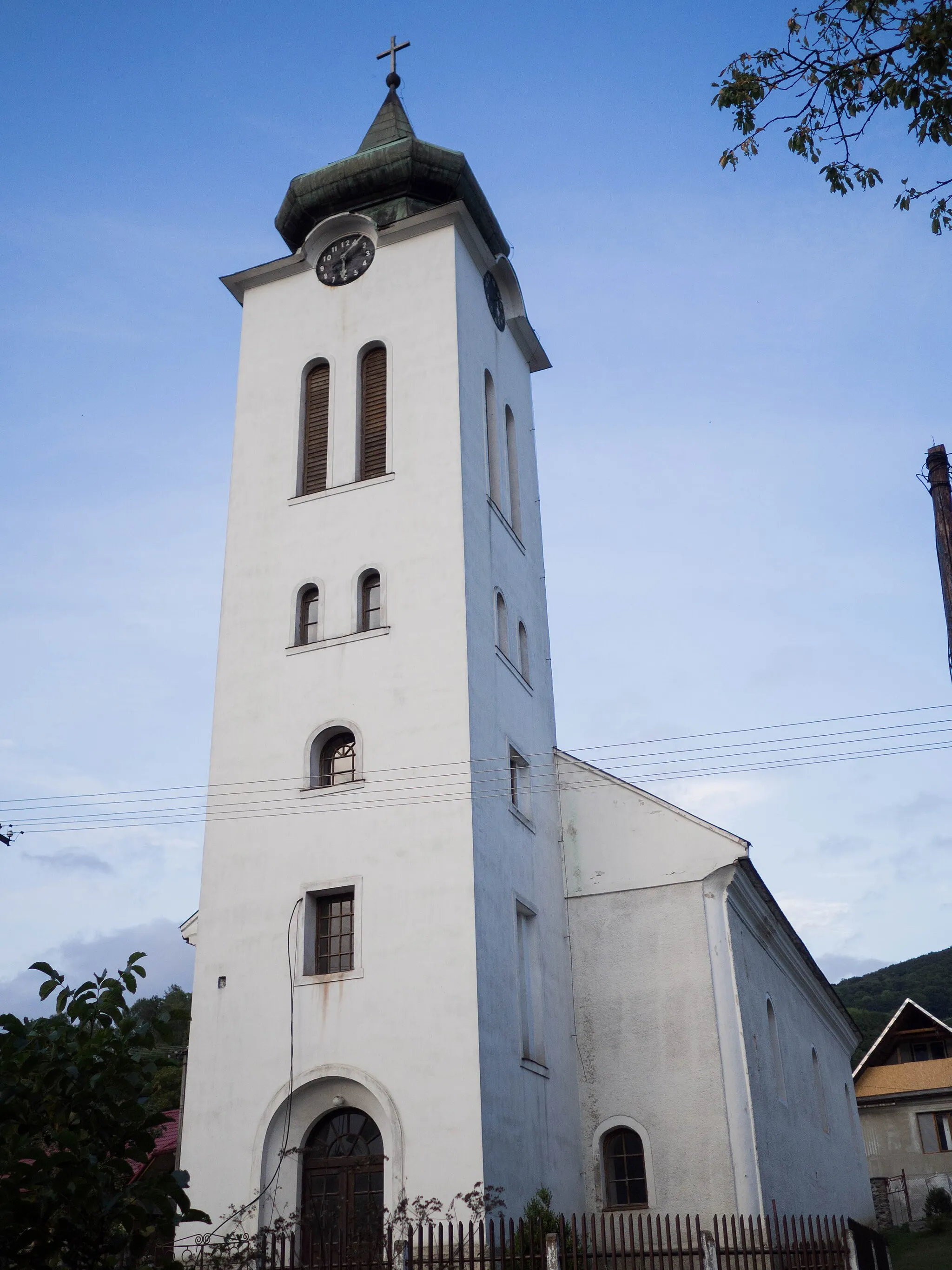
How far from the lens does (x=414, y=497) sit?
2241cm

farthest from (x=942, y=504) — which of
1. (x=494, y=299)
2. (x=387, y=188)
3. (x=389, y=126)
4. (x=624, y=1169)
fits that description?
(x=389, y=126)

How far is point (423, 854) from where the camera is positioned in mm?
19078

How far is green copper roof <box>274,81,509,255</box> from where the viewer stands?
26406 millimetres

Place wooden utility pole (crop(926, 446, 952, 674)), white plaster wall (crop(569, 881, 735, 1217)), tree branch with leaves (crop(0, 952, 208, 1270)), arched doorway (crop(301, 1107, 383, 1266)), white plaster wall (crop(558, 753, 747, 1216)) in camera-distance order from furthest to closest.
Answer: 1. white plaster wall (crop(558, 753, 747, 1216))
2. white plaster wall (crop(569, 881, 735, 1217))
3. arched doorway (crop(301, 1107, 383, 1266))
4. wooden utility pole (crop(926, 446, 952, 674))
5. tree branch with leaves (crop(0, 952, 208, 1270))

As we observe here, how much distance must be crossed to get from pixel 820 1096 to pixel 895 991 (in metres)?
43.8

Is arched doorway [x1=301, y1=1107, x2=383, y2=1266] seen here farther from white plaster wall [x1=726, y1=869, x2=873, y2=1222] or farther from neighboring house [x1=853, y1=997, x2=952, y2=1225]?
neighboring house [x1=853, y1=997, x2=952, y2=1225]

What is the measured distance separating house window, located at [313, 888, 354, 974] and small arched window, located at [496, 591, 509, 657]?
5595 mm

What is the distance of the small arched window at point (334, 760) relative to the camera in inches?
811

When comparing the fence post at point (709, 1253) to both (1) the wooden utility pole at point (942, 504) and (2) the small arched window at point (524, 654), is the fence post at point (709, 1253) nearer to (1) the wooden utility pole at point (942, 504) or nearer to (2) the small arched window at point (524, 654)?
(1) the wooden utility pole at point (942, 504)

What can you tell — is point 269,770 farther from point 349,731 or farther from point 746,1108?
point 746,1108

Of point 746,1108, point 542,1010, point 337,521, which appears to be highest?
point 337,521

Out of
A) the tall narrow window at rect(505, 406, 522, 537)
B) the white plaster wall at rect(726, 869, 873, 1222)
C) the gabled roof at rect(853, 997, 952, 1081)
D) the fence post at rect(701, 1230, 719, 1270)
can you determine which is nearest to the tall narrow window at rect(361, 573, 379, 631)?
the tall narrow window at rect(505, 406, 522, 537)

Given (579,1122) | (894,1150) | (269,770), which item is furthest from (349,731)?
(894,1150)

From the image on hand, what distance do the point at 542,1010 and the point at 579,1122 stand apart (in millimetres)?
2204
